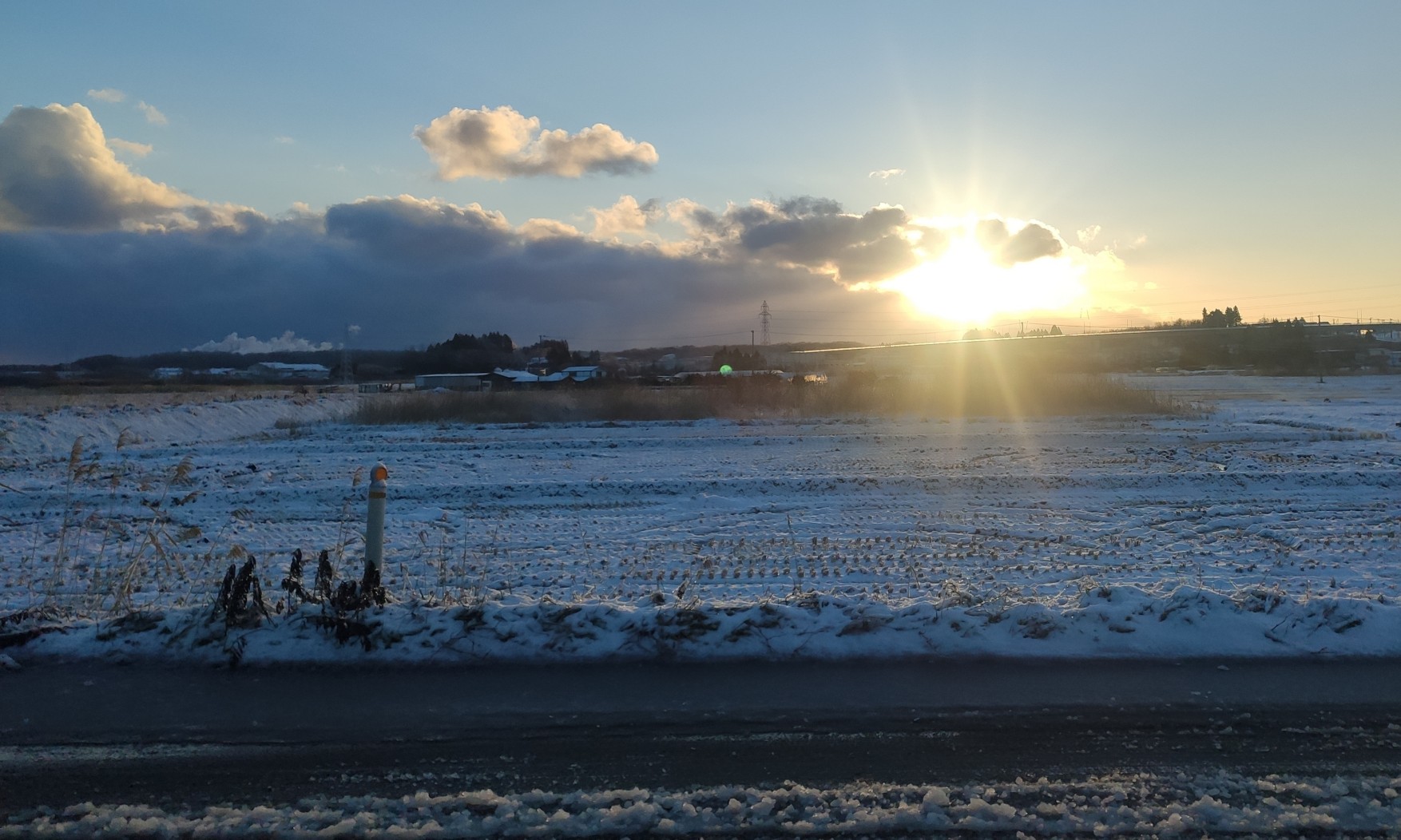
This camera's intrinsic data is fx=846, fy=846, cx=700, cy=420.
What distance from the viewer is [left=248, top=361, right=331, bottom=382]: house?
129 metres

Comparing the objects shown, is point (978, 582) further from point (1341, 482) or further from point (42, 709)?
point (1341, 482)

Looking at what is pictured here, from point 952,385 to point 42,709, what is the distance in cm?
3874

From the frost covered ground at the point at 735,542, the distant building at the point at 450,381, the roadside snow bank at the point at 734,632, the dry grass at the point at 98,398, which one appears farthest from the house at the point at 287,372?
the roadside snow bank at the point at 734,632

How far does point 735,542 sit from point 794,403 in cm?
2792

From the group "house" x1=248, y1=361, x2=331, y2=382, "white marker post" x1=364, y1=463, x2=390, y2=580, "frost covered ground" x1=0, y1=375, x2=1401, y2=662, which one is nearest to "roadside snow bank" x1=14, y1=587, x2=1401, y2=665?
"frost covered ground" x1=0, y1=375, x2=1401, y2=662

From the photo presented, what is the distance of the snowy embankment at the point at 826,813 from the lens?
3682 millimetres

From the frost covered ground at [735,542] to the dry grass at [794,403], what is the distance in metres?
8.56

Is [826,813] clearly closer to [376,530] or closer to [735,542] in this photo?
[376,530]

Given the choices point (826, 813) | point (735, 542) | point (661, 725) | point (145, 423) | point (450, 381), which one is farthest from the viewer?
point (450, 381)

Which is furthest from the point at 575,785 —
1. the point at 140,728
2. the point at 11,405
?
the point at 11,405

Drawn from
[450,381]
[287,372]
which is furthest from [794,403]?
[287,372]

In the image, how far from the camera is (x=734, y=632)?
6.07 metres

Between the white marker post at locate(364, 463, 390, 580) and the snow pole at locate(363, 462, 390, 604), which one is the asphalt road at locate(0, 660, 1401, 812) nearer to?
the snow pole at locate(363, 462, 390, 604)

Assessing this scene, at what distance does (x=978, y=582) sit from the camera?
8.73 meters
